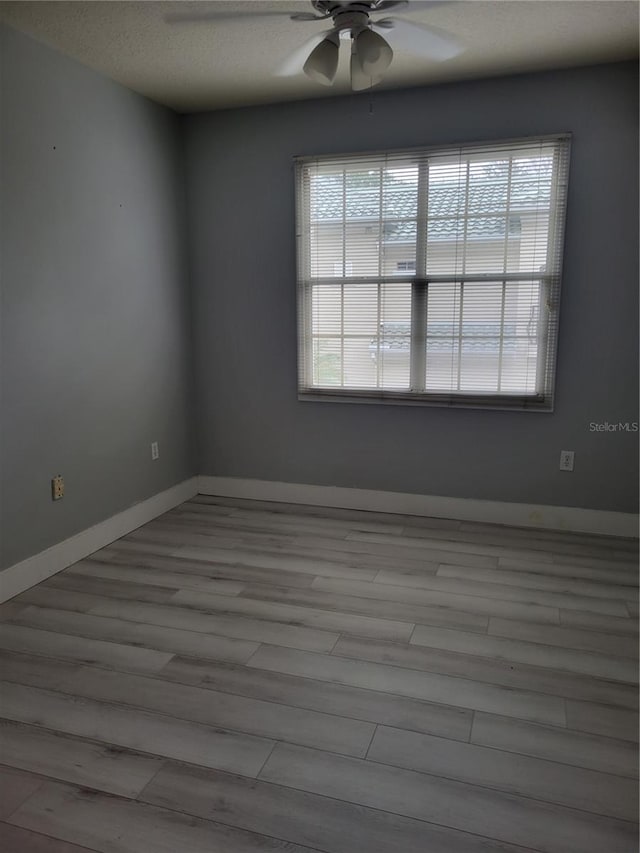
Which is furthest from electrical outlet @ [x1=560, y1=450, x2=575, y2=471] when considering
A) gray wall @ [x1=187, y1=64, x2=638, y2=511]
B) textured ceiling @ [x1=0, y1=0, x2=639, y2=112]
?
textured ceiling @ [x1=0, y1=0, x2=639, y2=112]

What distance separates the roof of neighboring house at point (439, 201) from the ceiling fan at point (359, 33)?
780 millimetres

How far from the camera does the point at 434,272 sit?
3.48m

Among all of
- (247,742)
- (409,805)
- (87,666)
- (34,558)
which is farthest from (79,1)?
(409,805)

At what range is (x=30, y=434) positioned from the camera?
278 centimetres

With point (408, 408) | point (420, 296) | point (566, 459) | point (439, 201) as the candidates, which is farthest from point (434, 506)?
point (439, 201)

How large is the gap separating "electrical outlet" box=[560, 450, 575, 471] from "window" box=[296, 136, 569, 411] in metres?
0.29

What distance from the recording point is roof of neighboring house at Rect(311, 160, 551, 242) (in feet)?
10.7

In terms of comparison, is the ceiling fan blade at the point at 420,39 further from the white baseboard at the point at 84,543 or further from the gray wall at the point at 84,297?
the white baseboard at the point at 84,543

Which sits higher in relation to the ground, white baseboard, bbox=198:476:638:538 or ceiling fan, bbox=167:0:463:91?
ceiling fan, bbox=167:0:463:91

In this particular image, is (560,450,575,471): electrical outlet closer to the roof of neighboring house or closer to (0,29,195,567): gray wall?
the roof of neighboring house

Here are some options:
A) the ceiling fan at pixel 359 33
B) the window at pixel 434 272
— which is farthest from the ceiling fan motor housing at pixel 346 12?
the window at pixel 434 272

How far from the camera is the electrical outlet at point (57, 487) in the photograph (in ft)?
9.62

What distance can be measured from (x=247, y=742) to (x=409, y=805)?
1.65ft

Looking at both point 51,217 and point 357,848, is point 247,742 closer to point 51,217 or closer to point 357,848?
point 357,848
